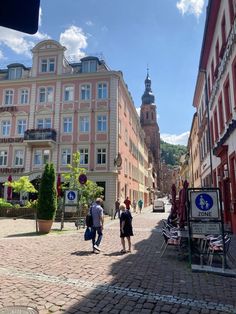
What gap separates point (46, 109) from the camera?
3525 centimetres

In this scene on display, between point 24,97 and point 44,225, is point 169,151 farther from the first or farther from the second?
point 44,225

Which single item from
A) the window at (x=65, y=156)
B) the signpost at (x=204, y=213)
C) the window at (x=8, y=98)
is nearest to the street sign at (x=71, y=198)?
the signpost at (x=204, y=213)

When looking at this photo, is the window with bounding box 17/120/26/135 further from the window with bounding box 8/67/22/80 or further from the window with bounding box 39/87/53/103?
the window with bounding box 8/67/22/80

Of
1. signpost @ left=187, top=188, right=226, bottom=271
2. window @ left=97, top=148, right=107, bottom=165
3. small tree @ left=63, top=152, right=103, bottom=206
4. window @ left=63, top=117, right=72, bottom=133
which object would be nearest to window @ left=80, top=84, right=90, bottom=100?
window @ left=63, top=117, right=72, bottom=133

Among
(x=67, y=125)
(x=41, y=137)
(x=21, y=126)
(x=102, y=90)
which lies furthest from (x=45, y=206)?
(x=21, y=126)

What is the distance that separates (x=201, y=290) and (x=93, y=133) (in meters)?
28.4

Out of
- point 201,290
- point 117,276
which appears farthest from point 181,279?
point 117,276

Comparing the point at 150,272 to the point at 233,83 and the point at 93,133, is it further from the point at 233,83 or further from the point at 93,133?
the point at 93,133

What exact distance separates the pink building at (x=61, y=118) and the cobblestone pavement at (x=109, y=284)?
23047 millimetres

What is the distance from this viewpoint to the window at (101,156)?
108 ft

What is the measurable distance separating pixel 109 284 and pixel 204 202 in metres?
3.73

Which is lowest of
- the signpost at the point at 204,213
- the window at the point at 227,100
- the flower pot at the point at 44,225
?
the flower pot at the point at 44,225

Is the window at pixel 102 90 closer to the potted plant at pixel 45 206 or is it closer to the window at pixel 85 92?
the window at pixel 85 92

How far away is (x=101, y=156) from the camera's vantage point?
33.0m
